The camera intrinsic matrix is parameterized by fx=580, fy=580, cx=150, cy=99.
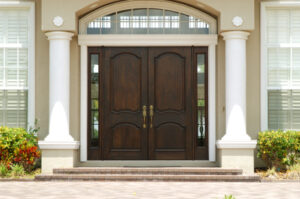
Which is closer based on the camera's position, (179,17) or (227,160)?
(227,160)

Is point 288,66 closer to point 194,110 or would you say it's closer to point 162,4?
point 194,110

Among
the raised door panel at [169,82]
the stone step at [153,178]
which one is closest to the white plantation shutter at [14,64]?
the stone step at [153,178]

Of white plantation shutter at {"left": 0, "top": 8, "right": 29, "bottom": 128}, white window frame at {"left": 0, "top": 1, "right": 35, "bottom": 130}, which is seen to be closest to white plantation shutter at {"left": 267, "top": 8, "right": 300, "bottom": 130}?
white window frame at {"left": 0, "top": 1, "right": 35, "bottom": 130}

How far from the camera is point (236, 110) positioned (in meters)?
11.4

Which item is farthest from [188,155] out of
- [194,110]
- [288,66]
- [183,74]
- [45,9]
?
[45,9]

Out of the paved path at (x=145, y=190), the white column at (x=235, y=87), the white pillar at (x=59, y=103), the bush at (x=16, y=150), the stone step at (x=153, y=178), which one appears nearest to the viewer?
the paved path at (x=145, y=190)

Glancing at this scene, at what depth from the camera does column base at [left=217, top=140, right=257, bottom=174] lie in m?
11.2

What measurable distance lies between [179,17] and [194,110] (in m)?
1.96

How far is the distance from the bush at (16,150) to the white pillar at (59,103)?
0.77 feet

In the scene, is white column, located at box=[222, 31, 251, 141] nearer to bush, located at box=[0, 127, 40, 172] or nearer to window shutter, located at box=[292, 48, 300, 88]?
window shutter, located at box=[292, 48, 300, 88]

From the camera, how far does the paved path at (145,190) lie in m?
8.45

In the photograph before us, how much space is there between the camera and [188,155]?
12.0 meters

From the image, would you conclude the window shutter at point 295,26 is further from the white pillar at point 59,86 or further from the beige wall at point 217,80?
the white pillar at point 59,86

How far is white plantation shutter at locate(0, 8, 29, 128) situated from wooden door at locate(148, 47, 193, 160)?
2.63 metres
